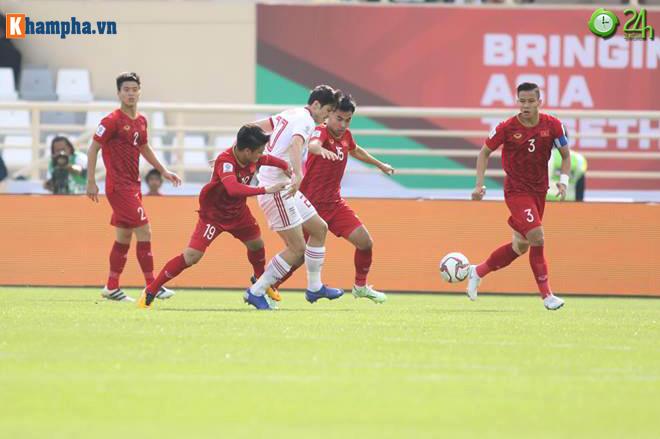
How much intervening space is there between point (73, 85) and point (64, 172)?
7717 millimetres

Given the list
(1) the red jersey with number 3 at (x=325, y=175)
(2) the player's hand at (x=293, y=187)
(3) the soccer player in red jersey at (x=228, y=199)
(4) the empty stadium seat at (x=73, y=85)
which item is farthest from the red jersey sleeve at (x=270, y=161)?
(4) the empty stadium seat at (x=73, y=85)

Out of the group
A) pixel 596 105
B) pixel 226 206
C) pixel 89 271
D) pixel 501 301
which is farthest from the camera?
pixel 596 105

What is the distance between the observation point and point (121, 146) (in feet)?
41.2

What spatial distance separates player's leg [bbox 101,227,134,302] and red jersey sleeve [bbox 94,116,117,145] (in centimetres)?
91

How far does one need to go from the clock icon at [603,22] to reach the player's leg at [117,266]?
13.0 m

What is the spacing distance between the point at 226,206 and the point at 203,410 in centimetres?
558

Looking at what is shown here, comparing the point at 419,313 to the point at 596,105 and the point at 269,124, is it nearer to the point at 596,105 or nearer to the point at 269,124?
the point at 269,124

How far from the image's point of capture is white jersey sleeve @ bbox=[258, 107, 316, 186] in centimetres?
1164

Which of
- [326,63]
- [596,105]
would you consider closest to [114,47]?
[326,63]

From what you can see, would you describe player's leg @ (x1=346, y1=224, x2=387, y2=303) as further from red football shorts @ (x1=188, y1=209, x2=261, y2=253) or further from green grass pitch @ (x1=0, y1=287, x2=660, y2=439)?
green grass pitch @ (x1=0, y1=287, x2=660, y2=439)

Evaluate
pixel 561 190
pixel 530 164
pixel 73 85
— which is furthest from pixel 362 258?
pixel 73 85

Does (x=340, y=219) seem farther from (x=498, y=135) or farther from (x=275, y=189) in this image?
(x=275, y=189)

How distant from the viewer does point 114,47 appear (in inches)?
963

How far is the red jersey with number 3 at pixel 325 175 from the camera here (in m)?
12.6
